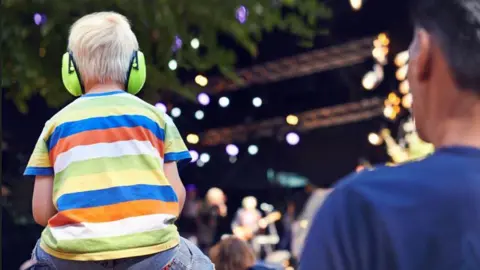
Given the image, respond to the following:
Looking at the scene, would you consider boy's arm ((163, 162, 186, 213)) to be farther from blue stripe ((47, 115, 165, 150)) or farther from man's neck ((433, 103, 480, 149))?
man's neck ((433, 103, 480, 149))

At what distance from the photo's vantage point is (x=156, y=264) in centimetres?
224

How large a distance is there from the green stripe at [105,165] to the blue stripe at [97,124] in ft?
0.32

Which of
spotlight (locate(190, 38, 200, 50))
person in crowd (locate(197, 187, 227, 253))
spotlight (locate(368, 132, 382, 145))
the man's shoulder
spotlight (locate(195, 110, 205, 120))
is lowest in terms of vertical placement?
person in crowd (locate(197, 187, 227, 253))

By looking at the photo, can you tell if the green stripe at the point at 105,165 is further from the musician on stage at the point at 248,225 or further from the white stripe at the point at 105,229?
the musician on stage at the point at 248,225

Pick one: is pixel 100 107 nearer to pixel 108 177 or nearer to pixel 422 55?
pixel 108 177

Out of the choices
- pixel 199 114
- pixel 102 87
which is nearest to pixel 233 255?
pixel 102 87

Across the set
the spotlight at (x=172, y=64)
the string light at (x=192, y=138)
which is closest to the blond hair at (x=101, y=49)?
the spotlight at (x=172, y=64)

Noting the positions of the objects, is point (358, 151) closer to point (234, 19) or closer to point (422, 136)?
point (234, 19)

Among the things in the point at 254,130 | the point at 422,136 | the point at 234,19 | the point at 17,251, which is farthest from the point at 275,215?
the point at 422,136

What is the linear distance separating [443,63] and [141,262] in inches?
51.3

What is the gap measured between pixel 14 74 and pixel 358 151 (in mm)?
10314

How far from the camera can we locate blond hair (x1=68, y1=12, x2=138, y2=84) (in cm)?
234

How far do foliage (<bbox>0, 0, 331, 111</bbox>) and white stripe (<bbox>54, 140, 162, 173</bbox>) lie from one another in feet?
10.7

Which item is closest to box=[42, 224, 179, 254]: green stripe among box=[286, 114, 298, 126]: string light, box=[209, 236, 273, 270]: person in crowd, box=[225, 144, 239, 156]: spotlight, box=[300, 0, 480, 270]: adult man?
box=[300, 0, 480, 270]: adult man
